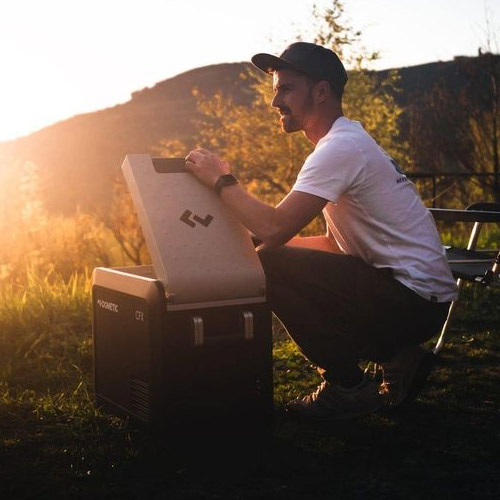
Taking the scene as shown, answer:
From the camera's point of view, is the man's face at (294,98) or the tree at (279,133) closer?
the man's face at (294,98)

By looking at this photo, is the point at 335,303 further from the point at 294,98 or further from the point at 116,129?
the point at 116,129

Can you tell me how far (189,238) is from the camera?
2.85 m

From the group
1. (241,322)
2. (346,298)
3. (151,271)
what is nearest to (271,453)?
(241,322)

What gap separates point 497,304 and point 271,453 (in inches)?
140

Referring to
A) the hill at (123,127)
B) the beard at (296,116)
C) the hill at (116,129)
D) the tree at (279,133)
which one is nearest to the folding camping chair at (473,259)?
the beard at (296,116)

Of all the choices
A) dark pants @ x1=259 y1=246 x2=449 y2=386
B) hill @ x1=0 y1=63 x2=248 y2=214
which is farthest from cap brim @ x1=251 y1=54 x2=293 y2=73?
hill @ x1=0 y1=63 x2=248 y2=214

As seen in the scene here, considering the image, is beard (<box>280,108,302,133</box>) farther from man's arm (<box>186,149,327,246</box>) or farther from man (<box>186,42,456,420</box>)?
man's arm (<box>186,149,327,246</box>)

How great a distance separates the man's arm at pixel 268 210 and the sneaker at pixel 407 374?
0.74 meters

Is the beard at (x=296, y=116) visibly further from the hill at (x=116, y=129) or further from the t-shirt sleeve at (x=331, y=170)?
the hill at (x=116, y=129)

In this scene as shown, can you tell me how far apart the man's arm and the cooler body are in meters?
0.26

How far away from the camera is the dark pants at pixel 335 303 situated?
3.12 m

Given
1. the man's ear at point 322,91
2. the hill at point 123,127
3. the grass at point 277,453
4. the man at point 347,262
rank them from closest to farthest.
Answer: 1. the grass at point 277,453
2. the man at point 347,262
3. the man's ear at point 322,91
4. the hill at point 123,127

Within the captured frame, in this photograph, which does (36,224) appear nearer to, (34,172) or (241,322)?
(34,172)

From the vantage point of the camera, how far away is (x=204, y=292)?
277cm
